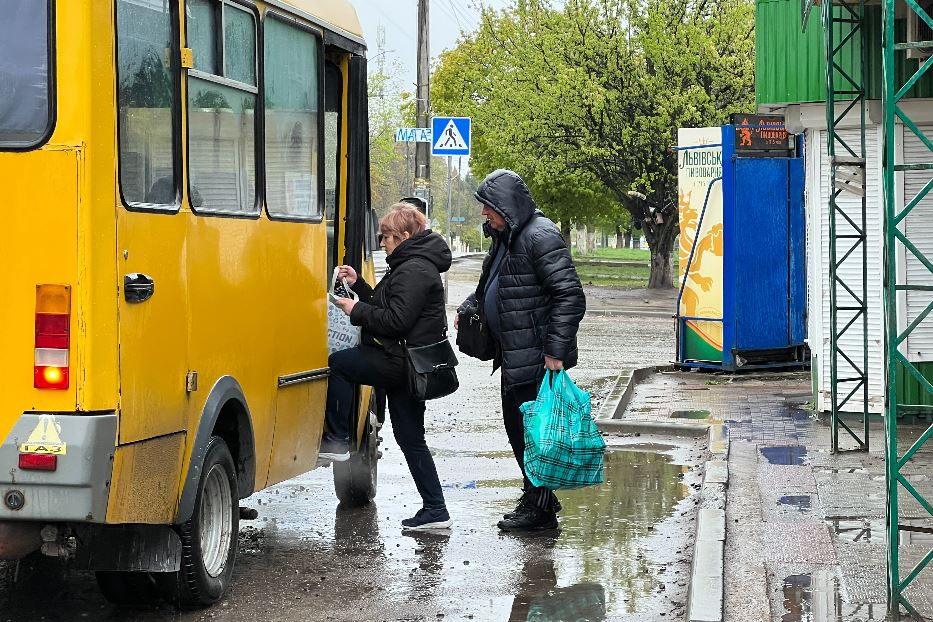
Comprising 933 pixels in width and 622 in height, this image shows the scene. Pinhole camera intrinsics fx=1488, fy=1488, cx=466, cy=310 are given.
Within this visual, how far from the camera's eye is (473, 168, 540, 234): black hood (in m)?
8.27

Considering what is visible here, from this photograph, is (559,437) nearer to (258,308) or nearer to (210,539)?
(258,308)

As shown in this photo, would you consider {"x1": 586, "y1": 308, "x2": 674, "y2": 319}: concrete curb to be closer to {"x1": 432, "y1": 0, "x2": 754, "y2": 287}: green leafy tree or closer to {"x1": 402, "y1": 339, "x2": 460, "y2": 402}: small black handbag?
{"x1": 432, "y1": 0, "x2": 754, "y2": 287}: green leafy tree

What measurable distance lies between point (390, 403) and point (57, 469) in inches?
135

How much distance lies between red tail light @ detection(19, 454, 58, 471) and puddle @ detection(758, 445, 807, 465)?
656 centimetres

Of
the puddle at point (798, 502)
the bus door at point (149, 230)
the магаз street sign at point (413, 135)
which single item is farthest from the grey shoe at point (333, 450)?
the магаз street sign at point (413, 135)

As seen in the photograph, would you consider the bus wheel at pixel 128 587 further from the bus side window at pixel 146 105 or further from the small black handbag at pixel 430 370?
the small black handbag at pixel 430 370

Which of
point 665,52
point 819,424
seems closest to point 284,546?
point 819,424

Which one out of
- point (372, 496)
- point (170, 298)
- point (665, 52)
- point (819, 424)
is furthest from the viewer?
point (665, 52)

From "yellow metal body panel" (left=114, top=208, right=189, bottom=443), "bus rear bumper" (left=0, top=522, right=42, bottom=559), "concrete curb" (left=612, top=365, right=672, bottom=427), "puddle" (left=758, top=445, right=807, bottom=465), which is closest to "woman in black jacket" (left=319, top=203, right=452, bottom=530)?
"yellow metal body panel" (left=114, top=208, right=189, bottom=443)

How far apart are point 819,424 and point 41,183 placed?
8895 mm

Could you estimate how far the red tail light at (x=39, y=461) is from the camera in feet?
17.3

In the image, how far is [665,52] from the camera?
123 ft

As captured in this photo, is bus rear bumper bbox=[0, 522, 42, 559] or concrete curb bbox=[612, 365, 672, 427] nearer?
bus rear bumper bbox=[0, 522, 42, 559]

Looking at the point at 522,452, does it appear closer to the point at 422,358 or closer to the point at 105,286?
the point at 422,358
